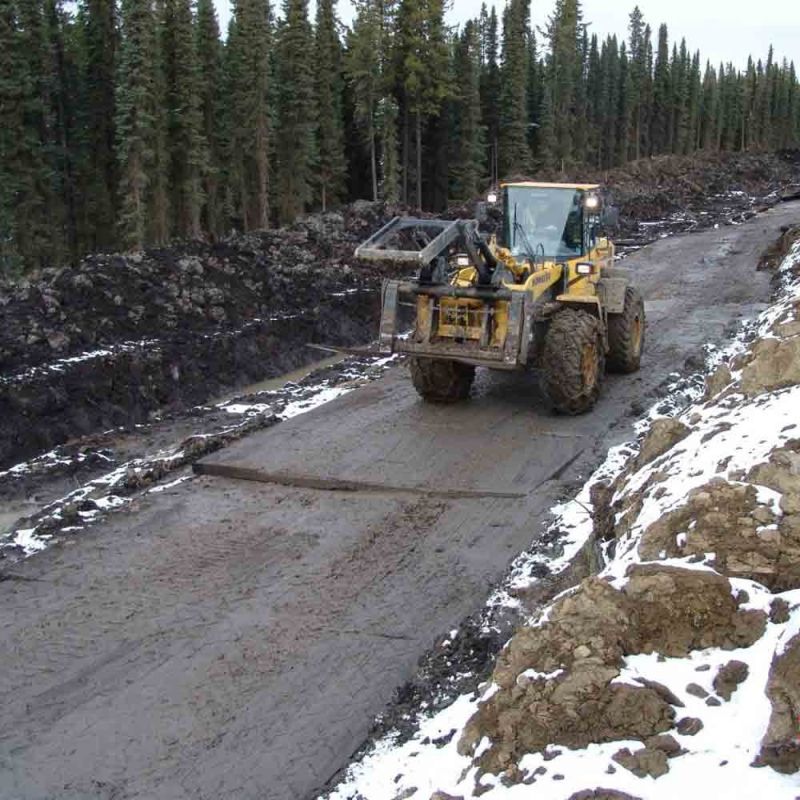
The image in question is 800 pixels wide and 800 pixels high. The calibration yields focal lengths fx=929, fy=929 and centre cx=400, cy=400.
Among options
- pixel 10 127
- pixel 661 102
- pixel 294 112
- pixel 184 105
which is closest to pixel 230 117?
pixel 294 112

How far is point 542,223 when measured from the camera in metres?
12.9

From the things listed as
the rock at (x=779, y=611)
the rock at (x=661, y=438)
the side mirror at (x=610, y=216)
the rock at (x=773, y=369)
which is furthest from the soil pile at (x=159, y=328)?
the rock at (x=779, y=611)

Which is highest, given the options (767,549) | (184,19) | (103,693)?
(184,19)

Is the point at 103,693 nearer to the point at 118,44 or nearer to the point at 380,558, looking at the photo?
the point at 380,558

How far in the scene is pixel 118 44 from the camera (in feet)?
127

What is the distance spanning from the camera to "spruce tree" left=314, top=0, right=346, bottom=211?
47688 millimetres

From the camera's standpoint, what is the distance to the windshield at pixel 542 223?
1280 cm

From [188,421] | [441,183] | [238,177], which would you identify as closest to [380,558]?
[188,421]

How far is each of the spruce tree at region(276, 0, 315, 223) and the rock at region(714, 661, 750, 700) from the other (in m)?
41.8

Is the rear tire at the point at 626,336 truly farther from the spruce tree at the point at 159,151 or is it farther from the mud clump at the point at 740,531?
the spruce tree at the point at 159,151

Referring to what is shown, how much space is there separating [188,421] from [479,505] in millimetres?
5764

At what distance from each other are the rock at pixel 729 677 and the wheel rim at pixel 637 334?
950cm

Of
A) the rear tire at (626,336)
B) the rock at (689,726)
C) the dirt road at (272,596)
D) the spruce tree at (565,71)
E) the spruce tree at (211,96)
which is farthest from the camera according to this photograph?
the spruce tree at (565,71)

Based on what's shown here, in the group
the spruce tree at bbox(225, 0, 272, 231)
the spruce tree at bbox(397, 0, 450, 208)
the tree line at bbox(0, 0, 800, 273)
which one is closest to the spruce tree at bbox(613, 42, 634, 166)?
the tree line at bbox(0, 0, 800, 273)
